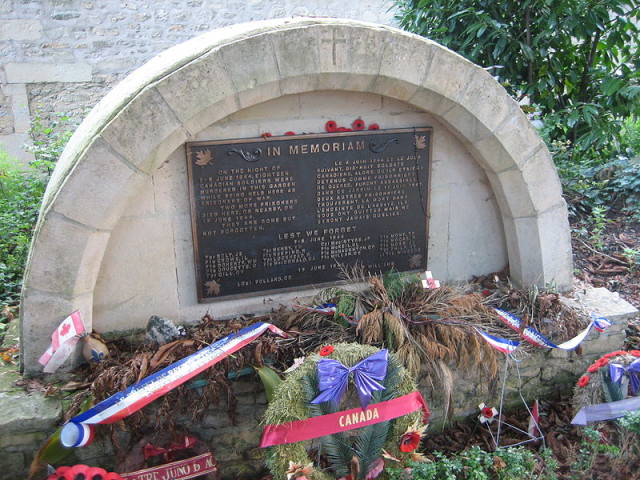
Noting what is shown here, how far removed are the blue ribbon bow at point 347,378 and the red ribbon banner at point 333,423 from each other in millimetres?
65

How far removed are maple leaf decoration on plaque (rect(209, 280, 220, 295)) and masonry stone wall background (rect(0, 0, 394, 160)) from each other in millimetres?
6088

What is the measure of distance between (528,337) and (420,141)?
1.64m

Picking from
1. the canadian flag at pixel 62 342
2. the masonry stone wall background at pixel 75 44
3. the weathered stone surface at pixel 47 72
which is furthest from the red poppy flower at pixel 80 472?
the weathered stone surface at pixel 47 72

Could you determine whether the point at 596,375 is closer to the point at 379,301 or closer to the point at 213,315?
the point at 379,301

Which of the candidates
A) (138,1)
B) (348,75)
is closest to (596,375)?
(348,75)

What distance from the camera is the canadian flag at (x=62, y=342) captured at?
11.5ft

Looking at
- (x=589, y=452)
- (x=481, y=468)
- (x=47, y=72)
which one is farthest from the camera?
(x=47, y=72)

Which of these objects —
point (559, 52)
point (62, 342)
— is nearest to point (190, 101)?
point (62, 342)

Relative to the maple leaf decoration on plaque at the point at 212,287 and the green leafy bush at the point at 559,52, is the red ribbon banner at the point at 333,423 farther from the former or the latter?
the green leafy bush at the point at 559,52

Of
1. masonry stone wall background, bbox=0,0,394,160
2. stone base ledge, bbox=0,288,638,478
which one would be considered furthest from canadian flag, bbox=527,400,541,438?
masonry stone wall background, bbox=0,0,394,160

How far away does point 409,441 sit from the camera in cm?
325

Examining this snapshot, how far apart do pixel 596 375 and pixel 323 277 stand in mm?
2050

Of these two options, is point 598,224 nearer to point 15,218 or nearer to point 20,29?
point 15,218

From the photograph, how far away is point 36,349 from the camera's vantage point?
358 cm
